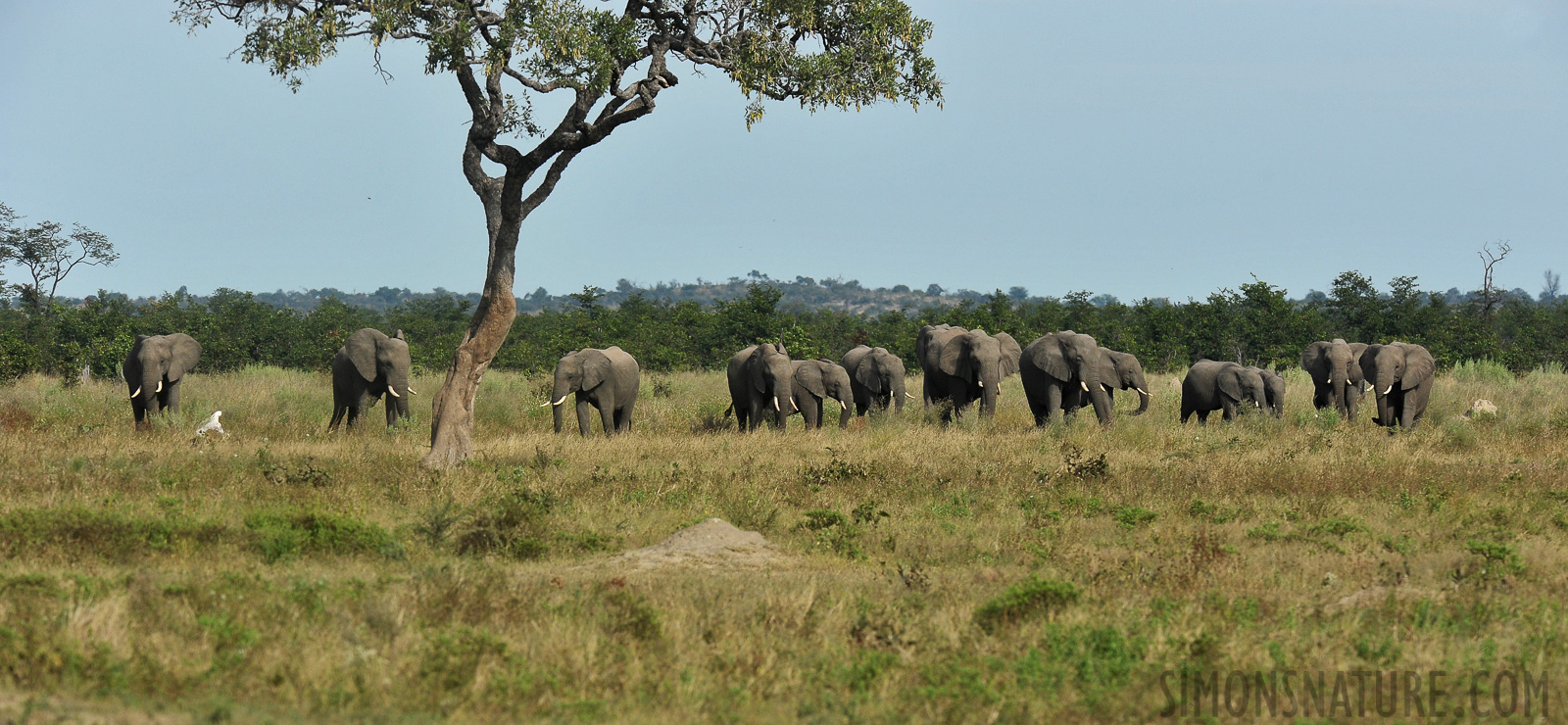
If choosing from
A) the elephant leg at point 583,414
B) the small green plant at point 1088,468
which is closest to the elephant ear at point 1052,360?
the small green plant at point 1088,468

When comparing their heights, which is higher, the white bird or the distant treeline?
the distant treeline

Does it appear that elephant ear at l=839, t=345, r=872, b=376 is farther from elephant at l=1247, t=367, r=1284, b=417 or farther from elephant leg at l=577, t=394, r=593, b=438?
elephant at l=1247, t=367, r=1284, b=417

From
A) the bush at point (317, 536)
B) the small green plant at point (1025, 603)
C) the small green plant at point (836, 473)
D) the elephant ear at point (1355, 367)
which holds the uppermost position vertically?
the elephant ear at point (1355, 367)

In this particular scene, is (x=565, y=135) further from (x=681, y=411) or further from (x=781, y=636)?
(x=681, y=411)

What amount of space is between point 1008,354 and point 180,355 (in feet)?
51.3

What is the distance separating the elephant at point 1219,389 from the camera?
2239 centimetres

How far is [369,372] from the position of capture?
19859 millimetres

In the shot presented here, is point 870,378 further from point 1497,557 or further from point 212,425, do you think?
point 1497,557

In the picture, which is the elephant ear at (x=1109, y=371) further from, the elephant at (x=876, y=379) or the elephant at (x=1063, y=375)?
the elephant at (x=876, y=379)

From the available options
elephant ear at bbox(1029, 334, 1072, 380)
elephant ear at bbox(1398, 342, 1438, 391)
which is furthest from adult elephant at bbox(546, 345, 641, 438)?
elephant ear at bbox(1398, 342, 1438, 391)

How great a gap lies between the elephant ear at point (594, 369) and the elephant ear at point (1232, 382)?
35.9ft

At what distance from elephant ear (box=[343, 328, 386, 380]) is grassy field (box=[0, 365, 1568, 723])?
7.89 ft

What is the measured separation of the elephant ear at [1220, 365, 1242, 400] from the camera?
A: 22422 millimetres

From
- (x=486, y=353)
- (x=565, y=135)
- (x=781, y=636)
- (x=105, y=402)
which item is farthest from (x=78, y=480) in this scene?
(x=105, y=402)
